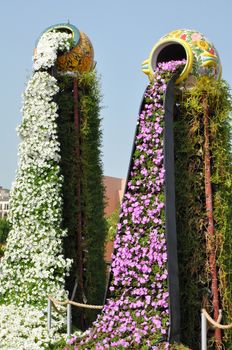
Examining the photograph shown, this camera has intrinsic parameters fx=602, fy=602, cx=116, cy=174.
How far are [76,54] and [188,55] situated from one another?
2905 millimetres

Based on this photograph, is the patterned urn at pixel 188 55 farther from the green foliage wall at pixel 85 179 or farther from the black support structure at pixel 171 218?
the green foliage wall at pixel 85 179

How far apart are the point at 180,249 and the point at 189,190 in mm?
656

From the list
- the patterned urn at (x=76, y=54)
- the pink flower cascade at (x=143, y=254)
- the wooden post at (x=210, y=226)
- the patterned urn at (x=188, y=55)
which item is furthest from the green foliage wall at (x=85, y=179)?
the wooden post at (x=210, y=226)

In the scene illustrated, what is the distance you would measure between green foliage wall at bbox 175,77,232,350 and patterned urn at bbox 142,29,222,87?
20 centimetres

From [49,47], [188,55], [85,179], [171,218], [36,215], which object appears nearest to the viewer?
[171,218]

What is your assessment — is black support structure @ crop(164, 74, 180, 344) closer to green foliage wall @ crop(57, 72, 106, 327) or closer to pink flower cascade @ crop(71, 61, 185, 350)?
pink flower cascade @ crop(71, 61, 185, 350)

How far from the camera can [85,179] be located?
9.16 meters

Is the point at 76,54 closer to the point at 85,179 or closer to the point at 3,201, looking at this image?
the point at 85,179

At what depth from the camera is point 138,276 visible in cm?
641

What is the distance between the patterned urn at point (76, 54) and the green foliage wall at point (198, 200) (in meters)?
2.87

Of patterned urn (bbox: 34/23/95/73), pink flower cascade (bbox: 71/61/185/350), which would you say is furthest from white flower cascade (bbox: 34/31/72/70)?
pink flower cascade (bbox: 71/61/185/350)

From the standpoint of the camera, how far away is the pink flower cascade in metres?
6.13

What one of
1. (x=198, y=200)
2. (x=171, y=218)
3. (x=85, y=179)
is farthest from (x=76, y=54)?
(x=171, y=218)

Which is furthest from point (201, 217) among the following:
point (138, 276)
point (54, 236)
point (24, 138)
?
point (24, 138)
